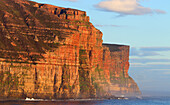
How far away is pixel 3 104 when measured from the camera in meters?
186

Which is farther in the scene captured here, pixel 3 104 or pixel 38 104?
pixel 38 104

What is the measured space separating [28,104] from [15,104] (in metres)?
6.40

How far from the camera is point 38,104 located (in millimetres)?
Result: 198250

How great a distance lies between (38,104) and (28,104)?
4972mm

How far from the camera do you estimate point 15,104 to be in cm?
19062

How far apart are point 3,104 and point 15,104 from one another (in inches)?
244

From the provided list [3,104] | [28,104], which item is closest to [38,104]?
[28,104]

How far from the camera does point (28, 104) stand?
195 m

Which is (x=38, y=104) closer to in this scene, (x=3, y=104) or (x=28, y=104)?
(x=28, y=104)

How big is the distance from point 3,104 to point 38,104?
17536mm

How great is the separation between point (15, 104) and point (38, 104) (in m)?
11.4
